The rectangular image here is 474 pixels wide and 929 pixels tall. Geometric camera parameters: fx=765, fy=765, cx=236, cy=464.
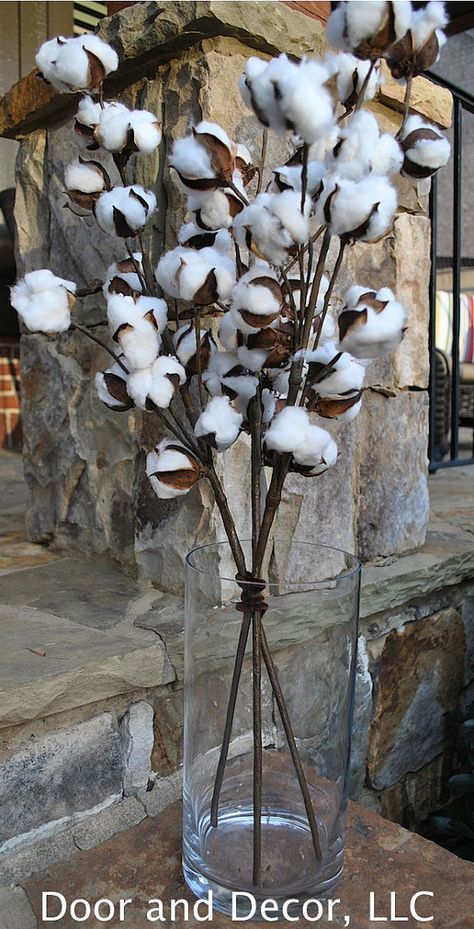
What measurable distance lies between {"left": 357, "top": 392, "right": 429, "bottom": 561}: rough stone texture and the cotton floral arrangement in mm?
721

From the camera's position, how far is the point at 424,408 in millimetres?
1626

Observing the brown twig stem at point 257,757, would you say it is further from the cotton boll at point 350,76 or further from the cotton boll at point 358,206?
the cotton boll at point 350,76

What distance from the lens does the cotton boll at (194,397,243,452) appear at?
2.21ft

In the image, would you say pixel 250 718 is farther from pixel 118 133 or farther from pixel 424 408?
pixel 424 408

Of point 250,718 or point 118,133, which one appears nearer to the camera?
point 118,133

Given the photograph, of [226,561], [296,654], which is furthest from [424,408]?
[296,654]

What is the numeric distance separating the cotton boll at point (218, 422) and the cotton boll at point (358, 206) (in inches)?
6.9

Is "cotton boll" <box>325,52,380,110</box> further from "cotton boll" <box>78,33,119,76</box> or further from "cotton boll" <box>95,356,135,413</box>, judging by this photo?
"cotton boll" <box>95,356,135,413</box>

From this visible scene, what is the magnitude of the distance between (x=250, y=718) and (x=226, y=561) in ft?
0.90

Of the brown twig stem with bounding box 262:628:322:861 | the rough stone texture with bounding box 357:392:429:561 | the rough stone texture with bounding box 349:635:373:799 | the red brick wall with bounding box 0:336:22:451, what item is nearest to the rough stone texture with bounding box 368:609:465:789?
the rough stone texture with bounding box 349:635:373:799

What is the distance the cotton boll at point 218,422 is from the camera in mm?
672

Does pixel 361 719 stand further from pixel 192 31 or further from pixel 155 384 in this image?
pixel 192 31

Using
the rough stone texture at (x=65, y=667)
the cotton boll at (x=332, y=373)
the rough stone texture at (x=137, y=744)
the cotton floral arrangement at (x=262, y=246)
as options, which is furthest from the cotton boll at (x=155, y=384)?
the rough stone texture at (x=137, y=744)

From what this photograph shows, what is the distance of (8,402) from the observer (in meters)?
3.36
